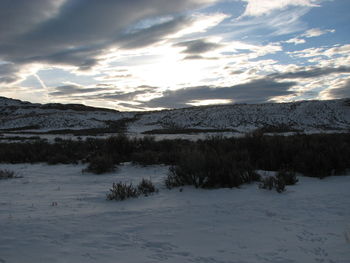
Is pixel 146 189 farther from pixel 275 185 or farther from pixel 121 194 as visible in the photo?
pixel 275 185

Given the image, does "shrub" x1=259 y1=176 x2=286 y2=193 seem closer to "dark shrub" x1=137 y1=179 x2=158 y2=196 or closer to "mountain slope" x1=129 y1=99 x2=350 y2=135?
"dark shrub" x1=137 y1=179 x2=158 y2=196

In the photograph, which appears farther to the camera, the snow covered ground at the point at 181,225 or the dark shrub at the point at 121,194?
the dark shrub at the point at 121,194

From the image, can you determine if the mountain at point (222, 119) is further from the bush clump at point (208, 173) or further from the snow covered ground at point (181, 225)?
the snow covered ground at point (181, 225)

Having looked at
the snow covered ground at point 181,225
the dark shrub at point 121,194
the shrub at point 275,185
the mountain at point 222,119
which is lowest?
the snow covered ground at point 181,225

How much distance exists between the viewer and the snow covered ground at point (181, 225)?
126 inches

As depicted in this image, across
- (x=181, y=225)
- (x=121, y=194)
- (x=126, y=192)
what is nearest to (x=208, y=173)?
(x=126, y=192)

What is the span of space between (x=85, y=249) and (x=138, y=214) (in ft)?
4.43

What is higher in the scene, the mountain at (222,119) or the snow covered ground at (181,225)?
the mountain at (222,119)

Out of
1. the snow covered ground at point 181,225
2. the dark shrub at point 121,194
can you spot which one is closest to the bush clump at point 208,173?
the snow covered ground at point 181,225

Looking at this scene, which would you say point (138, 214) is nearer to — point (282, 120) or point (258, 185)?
point (258, 185)

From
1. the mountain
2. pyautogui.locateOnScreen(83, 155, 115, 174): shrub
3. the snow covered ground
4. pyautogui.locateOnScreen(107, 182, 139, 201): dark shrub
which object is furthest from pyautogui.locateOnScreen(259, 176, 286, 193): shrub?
the mountain

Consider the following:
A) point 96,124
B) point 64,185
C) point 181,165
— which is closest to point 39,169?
point 64,185

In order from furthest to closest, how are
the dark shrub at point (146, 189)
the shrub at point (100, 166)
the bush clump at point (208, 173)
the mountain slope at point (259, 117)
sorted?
the mountain slope at point (259, 117) < the shrub at point (100, 166) < the bush clump at point (208, 173) < the dark shrub at point (146, 189)

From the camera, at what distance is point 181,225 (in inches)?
161
